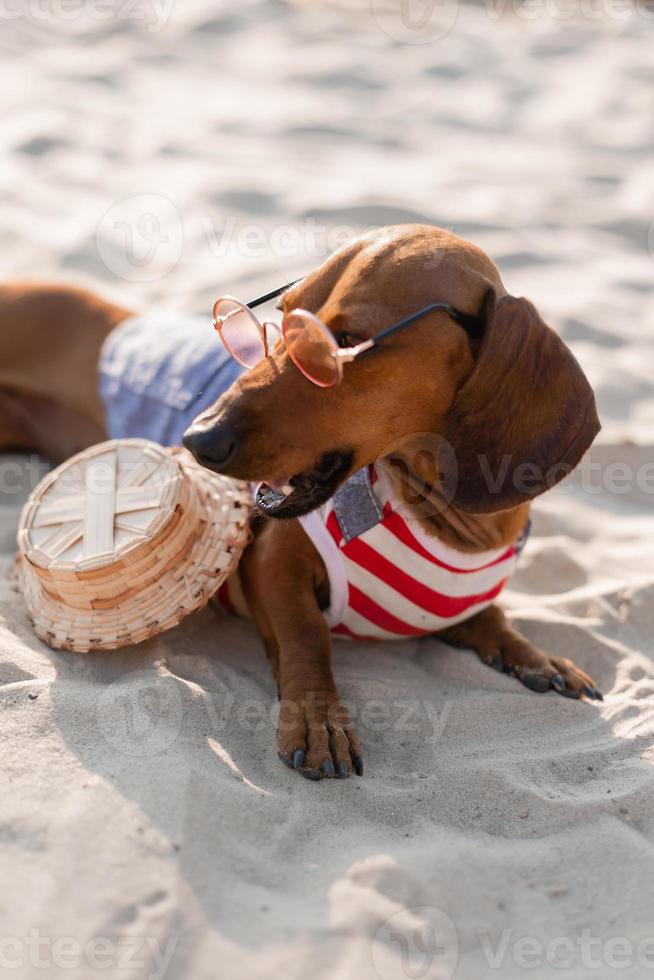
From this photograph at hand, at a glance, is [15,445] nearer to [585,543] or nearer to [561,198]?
[585,543]

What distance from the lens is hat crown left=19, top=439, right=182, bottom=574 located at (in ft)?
Answer: 8.36

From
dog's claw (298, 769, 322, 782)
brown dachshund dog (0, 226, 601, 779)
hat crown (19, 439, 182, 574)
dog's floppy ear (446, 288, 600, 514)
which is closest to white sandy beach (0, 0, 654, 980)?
dog's claw (298, 769, 322, 782)

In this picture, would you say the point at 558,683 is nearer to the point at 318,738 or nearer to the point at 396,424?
the point at 318,738

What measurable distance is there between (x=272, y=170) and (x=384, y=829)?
14.9 feet

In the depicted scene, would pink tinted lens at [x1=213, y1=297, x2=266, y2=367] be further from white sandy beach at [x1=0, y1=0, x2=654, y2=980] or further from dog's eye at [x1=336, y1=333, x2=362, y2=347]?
white sandy beach at [x1=0, y1=0, x2=654, y2=980]

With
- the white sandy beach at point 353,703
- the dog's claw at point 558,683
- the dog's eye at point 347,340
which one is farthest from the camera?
the dog's claw at point 558,683

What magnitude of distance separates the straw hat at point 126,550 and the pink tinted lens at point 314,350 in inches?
22.2

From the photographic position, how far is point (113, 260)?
203 inches

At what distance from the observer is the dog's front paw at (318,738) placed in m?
2.35

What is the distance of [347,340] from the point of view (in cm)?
227

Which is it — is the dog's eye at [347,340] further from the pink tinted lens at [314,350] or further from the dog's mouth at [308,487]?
the dog's mouth at [308,487]

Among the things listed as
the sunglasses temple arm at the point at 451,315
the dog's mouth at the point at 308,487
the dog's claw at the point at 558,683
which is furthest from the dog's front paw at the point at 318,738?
the sunglasses temple arm at the point at 451,315

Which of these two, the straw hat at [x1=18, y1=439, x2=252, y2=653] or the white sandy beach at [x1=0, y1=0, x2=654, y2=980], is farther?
the straw hat at [x1=18, y1=439, x2=252, y2=653]

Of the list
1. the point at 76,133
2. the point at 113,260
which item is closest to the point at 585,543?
the point at 113,260
